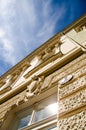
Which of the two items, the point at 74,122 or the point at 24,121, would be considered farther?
the point at 24,121

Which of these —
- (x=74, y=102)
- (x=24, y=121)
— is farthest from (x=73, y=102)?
(x=24, y=121)

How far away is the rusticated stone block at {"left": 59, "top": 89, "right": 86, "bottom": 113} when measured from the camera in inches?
79.6

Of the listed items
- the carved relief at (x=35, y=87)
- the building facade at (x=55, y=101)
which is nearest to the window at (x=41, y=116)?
the building facade at (x=55, y=101)

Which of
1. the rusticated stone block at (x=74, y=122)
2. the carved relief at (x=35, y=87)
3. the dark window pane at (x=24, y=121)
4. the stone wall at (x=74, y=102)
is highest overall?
the carved relief at (x=35, y=87)

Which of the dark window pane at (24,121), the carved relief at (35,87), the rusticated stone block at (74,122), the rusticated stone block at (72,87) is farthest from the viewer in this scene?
the carved relief at (35,87)

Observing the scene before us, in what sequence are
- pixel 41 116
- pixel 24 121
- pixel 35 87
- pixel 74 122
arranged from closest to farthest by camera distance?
pixel 74 122, pixel 41 116, pixel 24 121, pixel 35 87

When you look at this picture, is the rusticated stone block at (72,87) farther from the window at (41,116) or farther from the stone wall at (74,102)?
the window at (41,116)

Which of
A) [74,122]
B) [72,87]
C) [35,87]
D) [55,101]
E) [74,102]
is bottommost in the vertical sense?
[74,122]

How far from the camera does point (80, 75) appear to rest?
8.29 feet

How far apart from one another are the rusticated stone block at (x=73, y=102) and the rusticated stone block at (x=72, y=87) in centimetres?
12

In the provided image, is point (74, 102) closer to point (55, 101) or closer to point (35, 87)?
point (55, 101)

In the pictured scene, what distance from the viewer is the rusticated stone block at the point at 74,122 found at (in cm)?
174

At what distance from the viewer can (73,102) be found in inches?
83.7

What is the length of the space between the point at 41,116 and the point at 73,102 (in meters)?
0.94
